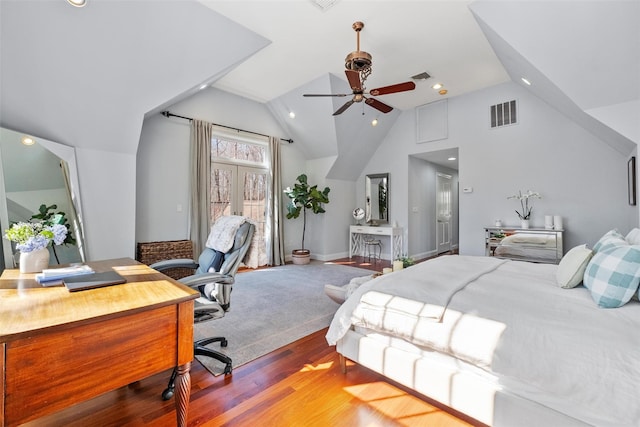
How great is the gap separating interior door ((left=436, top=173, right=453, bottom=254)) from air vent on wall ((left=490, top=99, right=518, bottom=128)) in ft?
7.89

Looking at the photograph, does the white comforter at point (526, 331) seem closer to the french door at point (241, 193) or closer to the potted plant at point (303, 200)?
the french door at point (241, 193)

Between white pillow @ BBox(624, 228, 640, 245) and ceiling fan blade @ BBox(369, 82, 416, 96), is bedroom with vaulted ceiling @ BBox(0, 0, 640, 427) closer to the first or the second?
ceiling fan blade @ BBox(369, 82, 416, 96)

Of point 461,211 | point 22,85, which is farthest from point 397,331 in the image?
point 461,211

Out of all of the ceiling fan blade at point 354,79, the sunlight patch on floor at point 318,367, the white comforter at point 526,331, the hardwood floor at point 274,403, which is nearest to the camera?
the white comforter at point 526,331

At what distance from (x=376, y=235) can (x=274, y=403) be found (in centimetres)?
534

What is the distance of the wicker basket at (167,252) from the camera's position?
404 centimetres

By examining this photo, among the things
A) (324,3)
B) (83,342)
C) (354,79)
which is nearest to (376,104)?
(354,79)

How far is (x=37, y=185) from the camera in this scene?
8.66 ft

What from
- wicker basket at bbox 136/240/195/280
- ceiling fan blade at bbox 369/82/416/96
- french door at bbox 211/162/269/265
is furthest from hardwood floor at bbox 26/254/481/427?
french door at bbox 211/162/269/265

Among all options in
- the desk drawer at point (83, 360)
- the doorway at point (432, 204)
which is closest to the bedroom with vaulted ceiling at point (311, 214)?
the desk drawer at point (83, 360)

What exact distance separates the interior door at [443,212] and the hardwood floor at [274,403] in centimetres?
597

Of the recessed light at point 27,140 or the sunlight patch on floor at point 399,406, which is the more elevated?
A: the recessed light at point 27,140

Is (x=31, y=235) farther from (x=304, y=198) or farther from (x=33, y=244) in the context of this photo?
(x=304, y=198)

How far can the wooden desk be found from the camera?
0.85 m
